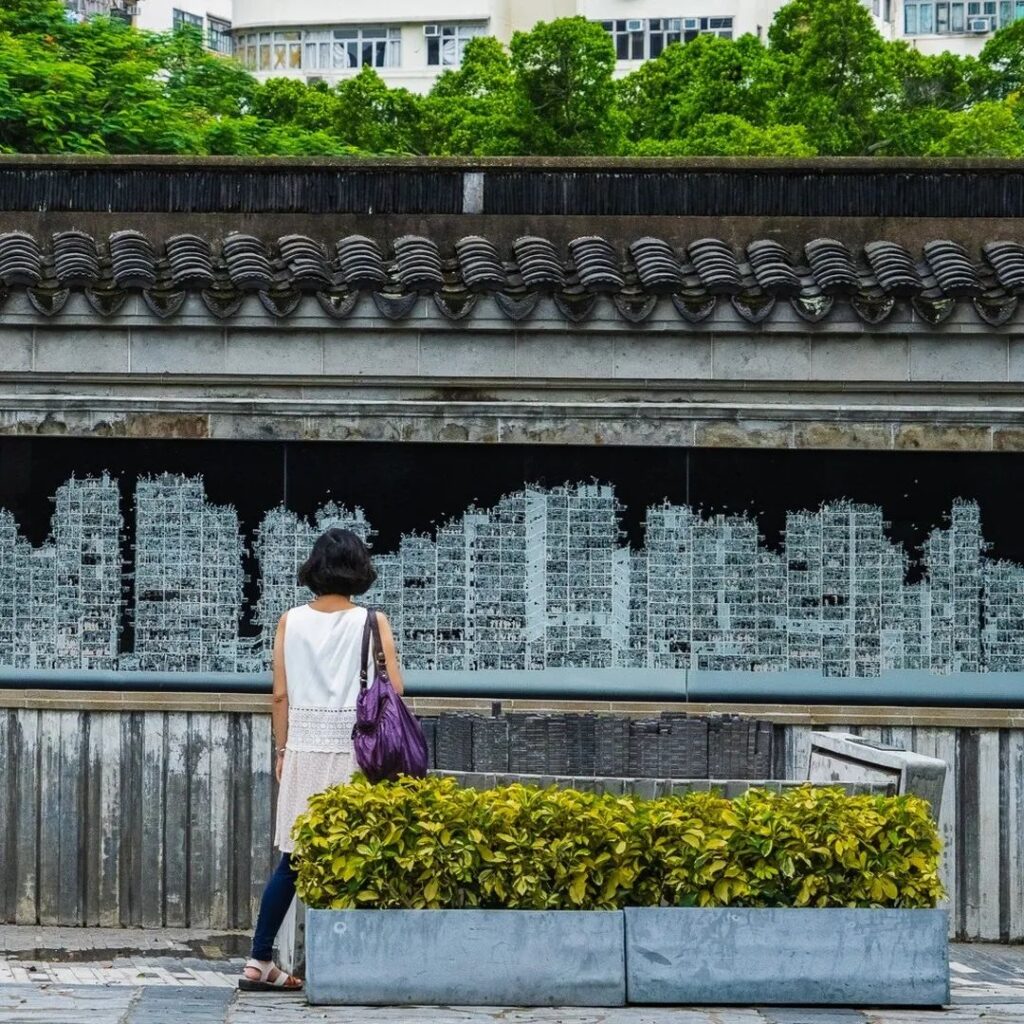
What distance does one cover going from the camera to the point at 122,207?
13.2m

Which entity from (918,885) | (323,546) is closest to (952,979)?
(918,885)

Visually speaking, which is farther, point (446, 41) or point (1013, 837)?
point (446, 41)

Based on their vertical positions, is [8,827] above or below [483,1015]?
above

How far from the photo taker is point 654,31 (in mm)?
63750

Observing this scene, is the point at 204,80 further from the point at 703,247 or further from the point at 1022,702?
the point at 1022,702

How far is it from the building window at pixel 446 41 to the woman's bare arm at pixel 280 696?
59840mm

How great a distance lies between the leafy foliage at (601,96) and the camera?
123 ft

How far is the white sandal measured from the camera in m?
8.41

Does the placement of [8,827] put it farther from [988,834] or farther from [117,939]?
[988,834]

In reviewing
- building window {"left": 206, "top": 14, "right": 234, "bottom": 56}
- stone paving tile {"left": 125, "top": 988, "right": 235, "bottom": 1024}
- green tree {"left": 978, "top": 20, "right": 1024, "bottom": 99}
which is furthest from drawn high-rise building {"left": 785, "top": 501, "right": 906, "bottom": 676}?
building window {"left": 206, "top": 14, "right": 234, "bottom": 56}

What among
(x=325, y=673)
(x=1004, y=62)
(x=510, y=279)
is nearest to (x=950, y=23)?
(x=1004, y=62)

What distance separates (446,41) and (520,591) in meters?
58.2

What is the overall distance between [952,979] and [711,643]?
222cm

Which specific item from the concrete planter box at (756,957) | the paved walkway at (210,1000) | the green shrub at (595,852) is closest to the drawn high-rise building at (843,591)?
the paved walkway at (210,1000)
